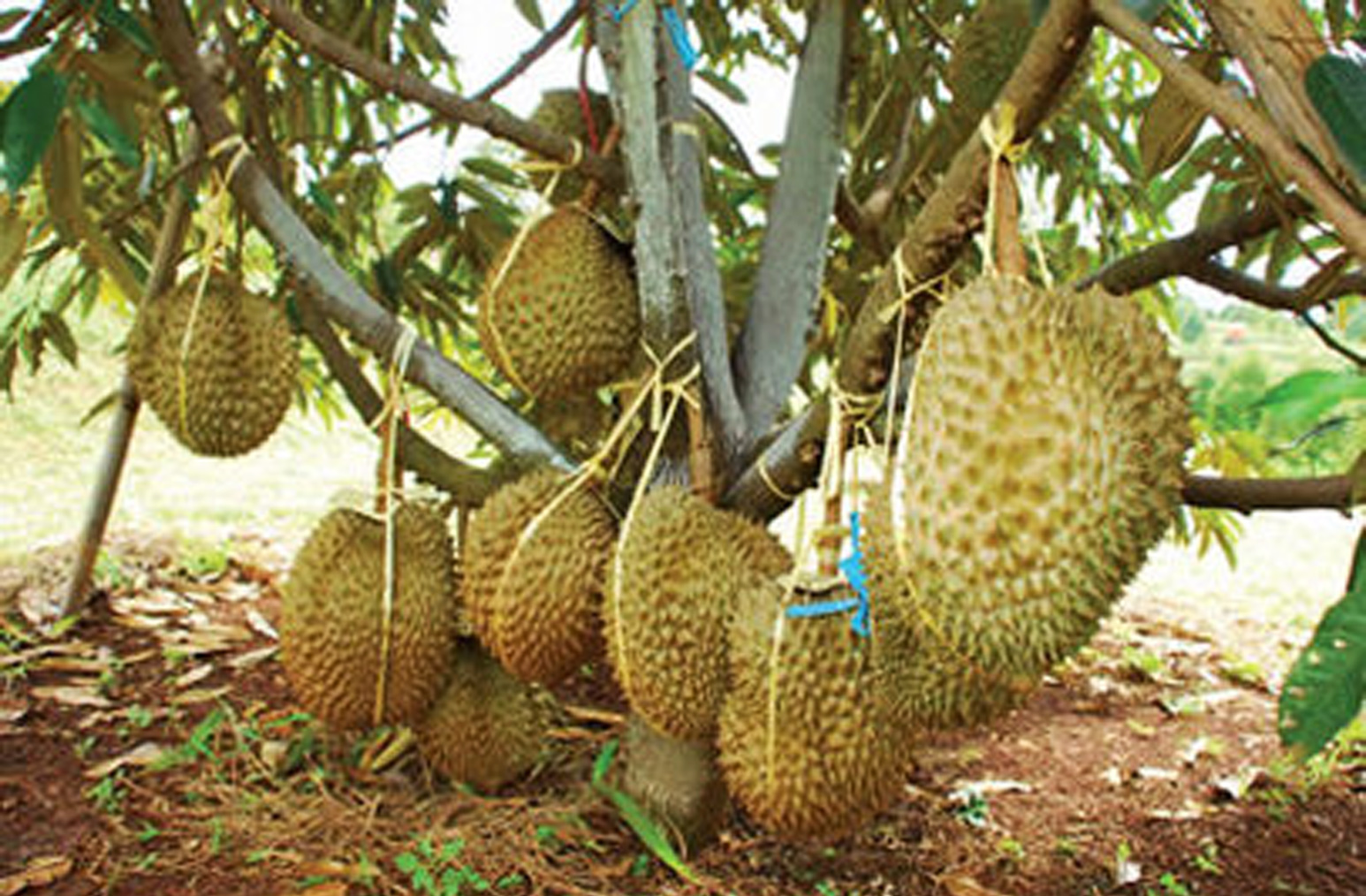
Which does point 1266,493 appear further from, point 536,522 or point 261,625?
point 261,625

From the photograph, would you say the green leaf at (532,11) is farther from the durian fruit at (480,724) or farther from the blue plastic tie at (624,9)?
the durian fruit at (480,724)

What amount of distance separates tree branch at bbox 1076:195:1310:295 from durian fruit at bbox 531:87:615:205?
2.58ft

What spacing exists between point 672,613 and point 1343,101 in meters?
0.82

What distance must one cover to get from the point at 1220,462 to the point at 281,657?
1.85 metres

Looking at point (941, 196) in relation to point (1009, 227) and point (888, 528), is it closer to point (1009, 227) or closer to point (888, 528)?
point (1009, 227)

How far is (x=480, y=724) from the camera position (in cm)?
167

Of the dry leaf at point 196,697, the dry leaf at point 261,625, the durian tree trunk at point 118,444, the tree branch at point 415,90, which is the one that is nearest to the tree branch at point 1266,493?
the tree branch at point 415,90

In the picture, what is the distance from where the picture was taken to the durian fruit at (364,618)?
146 centimetres

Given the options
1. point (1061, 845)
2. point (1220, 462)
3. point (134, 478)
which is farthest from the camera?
point (134, 478)

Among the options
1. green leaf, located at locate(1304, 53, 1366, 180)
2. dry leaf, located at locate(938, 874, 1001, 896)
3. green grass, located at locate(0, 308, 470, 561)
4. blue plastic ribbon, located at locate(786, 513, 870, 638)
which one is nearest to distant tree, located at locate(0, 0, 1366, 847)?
green leaf, located at locate(1304, 53, 1366, 180)

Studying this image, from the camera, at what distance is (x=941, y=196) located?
0.95 m

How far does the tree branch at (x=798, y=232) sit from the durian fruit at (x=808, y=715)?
0.61 metres

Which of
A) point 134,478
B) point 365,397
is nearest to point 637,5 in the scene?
point 365,397

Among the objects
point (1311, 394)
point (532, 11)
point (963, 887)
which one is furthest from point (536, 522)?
point (532, 11)
